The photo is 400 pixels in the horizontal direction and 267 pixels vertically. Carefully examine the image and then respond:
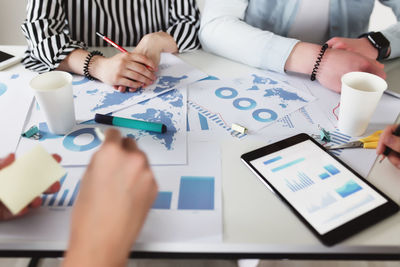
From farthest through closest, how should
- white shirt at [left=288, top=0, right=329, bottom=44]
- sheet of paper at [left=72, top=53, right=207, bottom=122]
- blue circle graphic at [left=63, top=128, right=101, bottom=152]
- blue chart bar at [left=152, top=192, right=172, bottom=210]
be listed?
white shirt at [left=288, top=0, right=329, bottom=44] → sheet of paper at [left=72, top=53, right=207, bottom=122] → blue circle graphic at [left=63, top=128, right=101, bottom=152] → blue chart bar at [left=152, top=192, right=172, bottom=210]

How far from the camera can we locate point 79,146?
0.61 m

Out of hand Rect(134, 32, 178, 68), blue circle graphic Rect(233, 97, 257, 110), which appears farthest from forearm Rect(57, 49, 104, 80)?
blue circle graphic Rect(233, 97, 257, 110)

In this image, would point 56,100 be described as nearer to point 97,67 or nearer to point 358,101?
point 97,67

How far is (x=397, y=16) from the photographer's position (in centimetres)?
103

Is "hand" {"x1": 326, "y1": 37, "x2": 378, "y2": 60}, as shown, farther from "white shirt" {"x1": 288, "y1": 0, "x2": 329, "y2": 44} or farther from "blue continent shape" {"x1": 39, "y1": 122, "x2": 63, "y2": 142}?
"blue continent shape" {"x1": 39, "y1": 122, "x2": 63, "y2": 142}

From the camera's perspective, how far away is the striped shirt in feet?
2.84

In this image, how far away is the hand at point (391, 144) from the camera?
56 cm

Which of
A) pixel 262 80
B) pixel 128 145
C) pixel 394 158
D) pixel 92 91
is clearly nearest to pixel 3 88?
pixel 92 91

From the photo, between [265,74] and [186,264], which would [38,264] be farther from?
[265,74]

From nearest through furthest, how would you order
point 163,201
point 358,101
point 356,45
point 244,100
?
point 163,201, point 358,101, point 244,100, point 356,45

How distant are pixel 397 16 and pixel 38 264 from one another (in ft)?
4.34

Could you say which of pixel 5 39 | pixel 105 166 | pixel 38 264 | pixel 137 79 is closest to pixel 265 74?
pixel 137 79

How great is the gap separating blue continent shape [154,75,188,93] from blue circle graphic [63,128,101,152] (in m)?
0.21

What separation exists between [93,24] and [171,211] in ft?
2.69
